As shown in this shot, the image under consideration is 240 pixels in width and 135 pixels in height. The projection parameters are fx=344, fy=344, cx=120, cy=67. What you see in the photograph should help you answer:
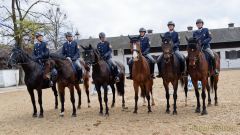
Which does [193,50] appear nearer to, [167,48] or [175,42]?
[167,48]

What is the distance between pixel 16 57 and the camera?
13008 millimetres

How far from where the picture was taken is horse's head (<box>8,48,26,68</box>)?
12969 millimetres

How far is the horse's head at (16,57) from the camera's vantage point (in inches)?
511

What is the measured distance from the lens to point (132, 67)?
13.2 m

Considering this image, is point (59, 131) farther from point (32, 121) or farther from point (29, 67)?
point (29, 67)

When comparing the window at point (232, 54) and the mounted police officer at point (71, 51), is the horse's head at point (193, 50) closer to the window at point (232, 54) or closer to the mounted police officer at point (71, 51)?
the mounted police officer at point (71, 51)

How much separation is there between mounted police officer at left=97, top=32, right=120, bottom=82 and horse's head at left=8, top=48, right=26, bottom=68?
2962 mm

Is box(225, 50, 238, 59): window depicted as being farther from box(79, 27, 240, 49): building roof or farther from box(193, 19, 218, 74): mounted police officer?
box(193, 19, 218, 74): mounted police officer

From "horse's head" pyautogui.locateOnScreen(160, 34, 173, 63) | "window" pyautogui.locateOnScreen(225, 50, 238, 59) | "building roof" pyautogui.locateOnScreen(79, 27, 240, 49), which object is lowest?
"horse's head" pyautogui.locateOnScreen(160, 34, 173, 63)

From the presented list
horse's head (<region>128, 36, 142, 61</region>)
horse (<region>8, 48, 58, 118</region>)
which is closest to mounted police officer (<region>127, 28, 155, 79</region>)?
horse's head (<region>128, 36, 142, 61</region>)

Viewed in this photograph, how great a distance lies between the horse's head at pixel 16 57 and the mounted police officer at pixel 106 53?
9.72ft

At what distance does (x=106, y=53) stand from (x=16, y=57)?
3445 millimetres

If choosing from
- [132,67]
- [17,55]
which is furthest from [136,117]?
[17,55]

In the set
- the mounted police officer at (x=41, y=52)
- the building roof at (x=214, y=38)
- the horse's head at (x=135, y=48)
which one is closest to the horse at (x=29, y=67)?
the mounted police officer at (x=41, y=52)
